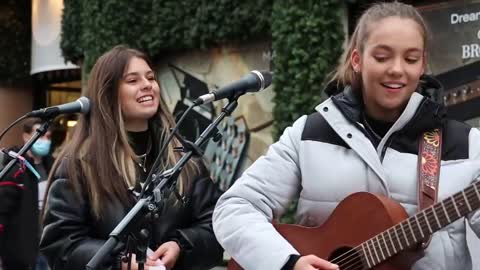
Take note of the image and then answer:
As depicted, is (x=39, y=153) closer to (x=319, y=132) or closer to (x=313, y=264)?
(x=319, y=132)

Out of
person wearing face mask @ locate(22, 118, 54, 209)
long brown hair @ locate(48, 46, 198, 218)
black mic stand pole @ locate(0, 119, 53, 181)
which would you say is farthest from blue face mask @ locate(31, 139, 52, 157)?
long brown hair @ locate(48, 46, 198, 218)

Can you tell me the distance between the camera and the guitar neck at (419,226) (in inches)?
92.2

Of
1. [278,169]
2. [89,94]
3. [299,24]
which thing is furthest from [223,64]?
[278,169]

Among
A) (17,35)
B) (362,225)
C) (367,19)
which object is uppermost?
(367,19)

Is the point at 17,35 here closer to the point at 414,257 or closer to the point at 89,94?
the point at 89,94

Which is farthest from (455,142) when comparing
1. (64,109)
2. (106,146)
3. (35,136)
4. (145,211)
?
(35,136)

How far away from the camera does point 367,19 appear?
269cm

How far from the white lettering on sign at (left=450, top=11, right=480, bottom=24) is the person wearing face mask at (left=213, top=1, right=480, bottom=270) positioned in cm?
443

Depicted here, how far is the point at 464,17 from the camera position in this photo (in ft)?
22.9

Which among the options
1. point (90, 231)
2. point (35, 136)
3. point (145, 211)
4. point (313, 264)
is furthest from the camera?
point (35, 136)

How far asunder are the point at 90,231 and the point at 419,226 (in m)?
1.77

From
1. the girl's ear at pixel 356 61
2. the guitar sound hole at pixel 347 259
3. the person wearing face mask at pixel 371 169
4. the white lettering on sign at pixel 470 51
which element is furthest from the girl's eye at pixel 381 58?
the white lettering on sign at pixel 470 51

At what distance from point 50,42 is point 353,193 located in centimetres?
1230

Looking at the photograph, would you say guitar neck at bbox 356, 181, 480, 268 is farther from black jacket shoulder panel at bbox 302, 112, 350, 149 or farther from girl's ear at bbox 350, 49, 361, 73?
girl's ear at bbox 350, 49, 361, 73
